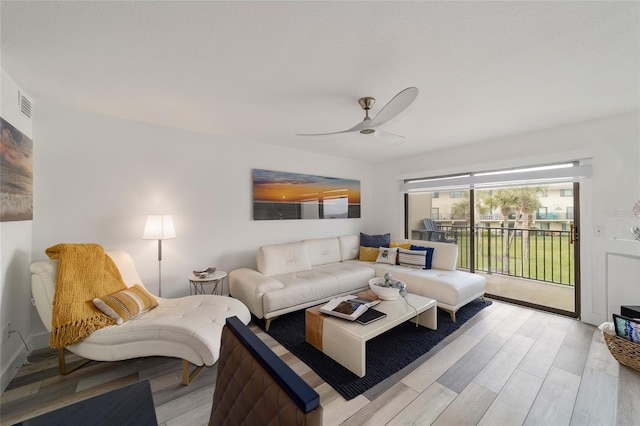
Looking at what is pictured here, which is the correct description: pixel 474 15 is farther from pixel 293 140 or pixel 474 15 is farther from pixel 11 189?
pixel 11 189

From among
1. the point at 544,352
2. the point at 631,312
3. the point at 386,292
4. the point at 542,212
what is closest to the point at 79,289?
the point at 386,292

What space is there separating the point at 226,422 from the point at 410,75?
7.38ft

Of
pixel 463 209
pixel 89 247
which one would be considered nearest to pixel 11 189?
pixel 89 247

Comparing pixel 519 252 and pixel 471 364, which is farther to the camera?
pixel 519 252

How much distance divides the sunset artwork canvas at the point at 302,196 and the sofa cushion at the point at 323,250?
1.54ft

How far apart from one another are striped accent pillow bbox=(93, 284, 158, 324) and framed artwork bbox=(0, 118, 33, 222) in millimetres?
895

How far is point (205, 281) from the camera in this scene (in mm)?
2730

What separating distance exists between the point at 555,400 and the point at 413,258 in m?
2.11

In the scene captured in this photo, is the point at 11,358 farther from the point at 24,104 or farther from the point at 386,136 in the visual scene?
the point at 386,136

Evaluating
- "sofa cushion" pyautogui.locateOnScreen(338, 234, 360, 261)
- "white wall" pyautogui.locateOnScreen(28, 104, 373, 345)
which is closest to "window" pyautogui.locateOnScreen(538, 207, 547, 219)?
"sofa cushion" pyautogui.locateOnScreen(338, 234, 360, 261)

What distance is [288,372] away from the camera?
24.9 inches

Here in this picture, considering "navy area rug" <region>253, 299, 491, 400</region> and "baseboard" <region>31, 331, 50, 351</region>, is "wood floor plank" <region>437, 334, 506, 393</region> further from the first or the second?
Answer: "baseboard" <region>31, 331, 50, 351</region>

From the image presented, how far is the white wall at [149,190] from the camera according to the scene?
2410 millimetres

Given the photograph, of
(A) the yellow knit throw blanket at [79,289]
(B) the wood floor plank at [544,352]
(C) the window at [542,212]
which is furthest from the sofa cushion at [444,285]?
(A) the yellow knit throw blanket at [79,289]
